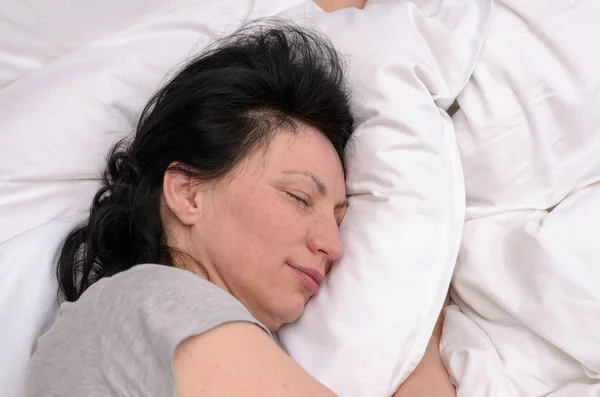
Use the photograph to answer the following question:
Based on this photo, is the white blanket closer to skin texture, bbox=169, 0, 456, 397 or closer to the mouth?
skin texture, bbox=169, 0, 456, 397

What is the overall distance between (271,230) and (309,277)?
11cm

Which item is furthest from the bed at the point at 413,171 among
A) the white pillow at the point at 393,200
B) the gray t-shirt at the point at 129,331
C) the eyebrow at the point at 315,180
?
the gray t-shirt at the point at 129,331

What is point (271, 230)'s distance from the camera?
1071mm

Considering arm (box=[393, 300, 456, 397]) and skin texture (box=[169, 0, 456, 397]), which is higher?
skin texture (box=[169, 0, 456, 397])

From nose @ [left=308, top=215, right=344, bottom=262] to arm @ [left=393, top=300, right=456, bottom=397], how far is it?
235 millimetres

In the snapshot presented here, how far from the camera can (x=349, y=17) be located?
1352 millimetres

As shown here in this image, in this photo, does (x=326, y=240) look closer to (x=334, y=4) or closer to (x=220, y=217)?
(x=220, y=217)

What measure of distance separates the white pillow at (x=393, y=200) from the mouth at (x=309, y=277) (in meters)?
0.03

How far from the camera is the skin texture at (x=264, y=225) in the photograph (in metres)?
1.08

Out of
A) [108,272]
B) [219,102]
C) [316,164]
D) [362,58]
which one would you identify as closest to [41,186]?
[108,272]

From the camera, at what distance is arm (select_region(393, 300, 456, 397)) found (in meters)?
1.10

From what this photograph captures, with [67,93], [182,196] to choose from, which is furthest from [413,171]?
[67,93]

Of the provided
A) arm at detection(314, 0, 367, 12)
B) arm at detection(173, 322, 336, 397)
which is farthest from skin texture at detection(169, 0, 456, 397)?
arm at detection(314, 0, 367, 12)

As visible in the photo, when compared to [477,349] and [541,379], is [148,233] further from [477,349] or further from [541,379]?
[541,379]
